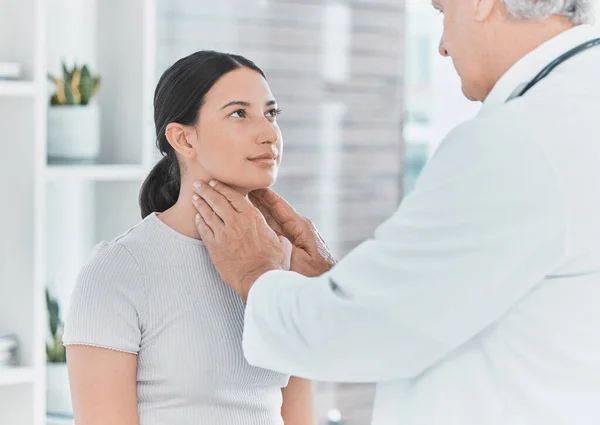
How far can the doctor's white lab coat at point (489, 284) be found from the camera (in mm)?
1180

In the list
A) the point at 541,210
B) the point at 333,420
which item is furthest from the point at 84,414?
the point at 333,420

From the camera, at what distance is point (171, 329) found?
170cm

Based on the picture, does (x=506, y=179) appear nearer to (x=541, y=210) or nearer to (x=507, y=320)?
(x=541, y=210)

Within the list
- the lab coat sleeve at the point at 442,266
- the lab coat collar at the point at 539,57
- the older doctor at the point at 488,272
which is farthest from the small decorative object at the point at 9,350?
the lab coat collar at the point at 539,57

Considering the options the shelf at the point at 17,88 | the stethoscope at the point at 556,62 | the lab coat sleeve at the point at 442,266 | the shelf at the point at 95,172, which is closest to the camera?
the lab coat sleeve at the point at 442,266

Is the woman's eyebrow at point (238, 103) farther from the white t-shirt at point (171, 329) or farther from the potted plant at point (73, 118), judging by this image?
the potted plant at point (73, 118)

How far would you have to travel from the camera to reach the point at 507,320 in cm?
127

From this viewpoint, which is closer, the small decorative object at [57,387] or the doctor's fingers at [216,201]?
the doctor's fingers at [216,201]

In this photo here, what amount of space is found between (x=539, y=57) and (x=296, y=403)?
90 centimetres

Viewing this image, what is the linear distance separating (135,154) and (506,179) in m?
1.67

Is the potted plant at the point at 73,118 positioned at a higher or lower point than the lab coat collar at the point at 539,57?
lower

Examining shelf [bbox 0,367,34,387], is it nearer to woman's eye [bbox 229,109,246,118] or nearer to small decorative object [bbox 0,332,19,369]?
small decorative object [bbox 0,332,19,369]

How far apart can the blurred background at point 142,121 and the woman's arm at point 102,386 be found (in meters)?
0.71

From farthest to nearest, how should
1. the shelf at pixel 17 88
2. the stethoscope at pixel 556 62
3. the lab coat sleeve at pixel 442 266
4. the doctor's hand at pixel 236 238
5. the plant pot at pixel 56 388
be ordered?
1. the plant pot at pixel 56 388
2. the shelf at pixel 17 88
3. the doctor's hand at pixel 236 238
4. the stethoscope at pixel 556 62
5. the lab coat sleeve at pixel 442 266
